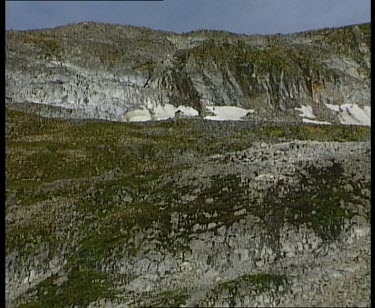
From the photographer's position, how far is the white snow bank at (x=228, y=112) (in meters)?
69.8

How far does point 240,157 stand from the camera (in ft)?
113

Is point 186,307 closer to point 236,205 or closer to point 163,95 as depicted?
point 236,205

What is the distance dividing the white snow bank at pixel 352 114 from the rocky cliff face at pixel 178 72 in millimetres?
1061

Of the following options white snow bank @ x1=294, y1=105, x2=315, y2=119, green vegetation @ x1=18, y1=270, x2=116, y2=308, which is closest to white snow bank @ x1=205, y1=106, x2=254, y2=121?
white snow bank @ x1=294, y1=105, x2=315, y2=119

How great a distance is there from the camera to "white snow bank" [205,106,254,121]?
69750mm

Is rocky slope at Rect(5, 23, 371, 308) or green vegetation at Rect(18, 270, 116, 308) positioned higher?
rocky slope at Rect(5, 23, 371, 308)

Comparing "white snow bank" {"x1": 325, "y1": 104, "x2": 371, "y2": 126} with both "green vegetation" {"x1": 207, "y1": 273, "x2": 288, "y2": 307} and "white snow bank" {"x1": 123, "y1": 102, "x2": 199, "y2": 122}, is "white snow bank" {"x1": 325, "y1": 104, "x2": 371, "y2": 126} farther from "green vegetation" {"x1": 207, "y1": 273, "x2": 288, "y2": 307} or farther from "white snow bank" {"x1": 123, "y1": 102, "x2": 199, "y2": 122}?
"green vegetation" {"x1": 207, "y1": 273, "x2": 288, "y2": 307}

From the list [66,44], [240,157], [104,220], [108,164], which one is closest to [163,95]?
[66,44]

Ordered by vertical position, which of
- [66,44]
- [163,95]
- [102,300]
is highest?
[66,44]

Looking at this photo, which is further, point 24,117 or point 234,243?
point 24,117

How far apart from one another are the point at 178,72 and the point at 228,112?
10.6 metres

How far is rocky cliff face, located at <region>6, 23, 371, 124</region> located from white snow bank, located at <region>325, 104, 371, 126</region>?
3.48 feet

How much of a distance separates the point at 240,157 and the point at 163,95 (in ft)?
129

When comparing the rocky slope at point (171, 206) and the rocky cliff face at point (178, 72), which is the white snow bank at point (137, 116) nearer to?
the rocky slope at point (171, 206)
